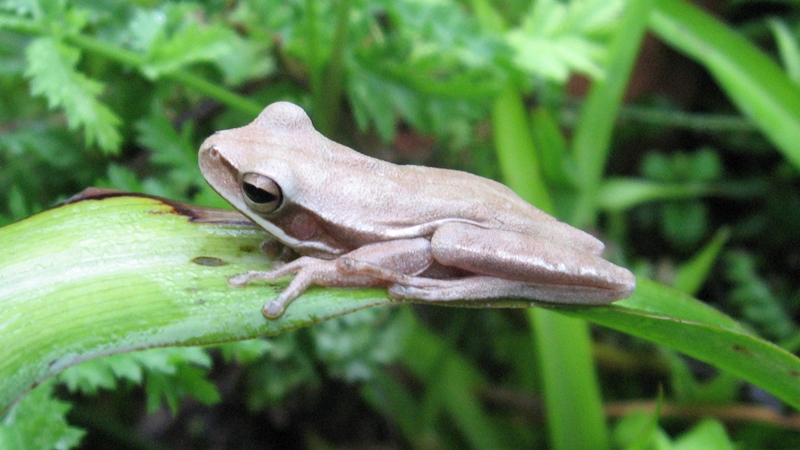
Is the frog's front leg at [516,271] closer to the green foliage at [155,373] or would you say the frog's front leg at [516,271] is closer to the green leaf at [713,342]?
the green leaf at [713,342]

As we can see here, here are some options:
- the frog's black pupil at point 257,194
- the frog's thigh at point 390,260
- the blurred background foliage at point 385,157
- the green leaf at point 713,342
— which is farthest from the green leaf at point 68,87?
the green leaf at point 713,342

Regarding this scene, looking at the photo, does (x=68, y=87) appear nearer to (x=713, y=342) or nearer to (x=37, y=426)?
(x=37, y=426)

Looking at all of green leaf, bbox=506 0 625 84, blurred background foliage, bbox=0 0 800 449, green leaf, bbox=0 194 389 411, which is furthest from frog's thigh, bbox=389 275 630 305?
green leaf, bbox=506 0 625 84

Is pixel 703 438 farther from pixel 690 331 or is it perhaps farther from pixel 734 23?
pixel 734 23

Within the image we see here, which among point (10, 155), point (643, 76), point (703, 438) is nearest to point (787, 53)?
point (643, 76)

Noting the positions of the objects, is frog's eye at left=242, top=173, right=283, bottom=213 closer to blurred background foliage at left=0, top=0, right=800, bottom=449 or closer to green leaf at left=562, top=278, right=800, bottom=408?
blurred background foliage at left=0, top=0, right=800, bottom=449

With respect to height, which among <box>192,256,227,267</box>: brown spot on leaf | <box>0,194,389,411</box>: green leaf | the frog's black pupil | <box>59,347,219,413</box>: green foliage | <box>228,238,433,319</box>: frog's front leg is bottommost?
<box>59,347,219,413</box>: green foliage

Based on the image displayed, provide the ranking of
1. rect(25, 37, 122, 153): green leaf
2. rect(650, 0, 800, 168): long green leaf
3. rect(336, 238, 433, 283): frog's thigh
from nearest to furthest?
rect(336, 238, 433, 283): frog's thigh < rect(25, 37, 122, 153): green leaf < rect(650, 0, 800, 168): long green leaf
